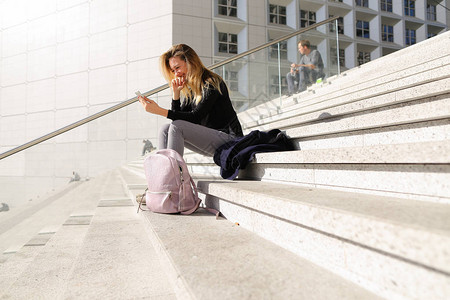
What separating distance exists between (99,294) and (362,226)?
86 centimetres

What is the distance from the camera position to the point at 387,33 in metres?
12.8

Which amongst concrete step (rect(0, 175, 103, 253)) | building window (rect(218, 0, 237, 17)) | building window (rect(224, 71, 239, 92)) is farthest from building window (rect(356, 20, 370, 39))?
concrete step (rect(0, 175, 103, 253))

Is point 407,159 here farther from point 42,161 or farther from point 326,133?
point 42,161

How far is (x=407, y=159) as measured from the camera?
2.96 feet

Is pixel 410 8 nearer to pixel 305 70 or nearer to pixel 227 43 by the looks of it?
pixel 227 43

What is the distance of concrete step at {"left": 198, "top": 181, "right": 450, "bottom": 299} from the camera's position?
546mm

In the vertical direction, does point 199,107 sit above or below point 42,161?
above

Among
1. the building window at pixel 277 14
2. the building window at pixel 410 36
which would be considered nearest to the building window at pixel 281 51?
the building window at pixel 277 14

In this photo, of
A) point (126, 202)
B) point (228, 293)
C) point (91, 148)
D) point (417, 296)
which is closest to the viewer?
point (417, 296)

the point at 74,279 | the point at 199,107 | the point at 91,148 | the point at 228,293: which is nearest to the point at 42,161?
the point at 91,148

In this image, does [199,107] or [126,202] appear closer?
[199,107]

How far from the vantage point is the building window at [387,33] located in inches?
497

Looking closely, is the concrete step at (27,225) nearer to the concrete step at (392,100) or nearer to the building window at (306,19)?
the concrete step at (392,100)

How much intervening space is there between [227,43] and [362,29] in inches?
246
